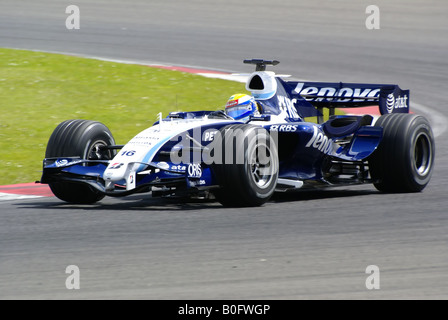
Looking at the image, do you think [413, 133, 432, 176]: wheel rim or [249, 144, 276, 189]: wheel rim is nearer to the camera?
[249, 144, 276, 189]: wheel rim

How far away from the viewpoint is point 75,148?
8.82 m

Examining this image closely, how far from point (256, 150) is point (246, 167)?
352 mm

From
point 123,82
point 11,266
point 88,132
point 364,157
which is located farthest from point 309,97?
point 123,82

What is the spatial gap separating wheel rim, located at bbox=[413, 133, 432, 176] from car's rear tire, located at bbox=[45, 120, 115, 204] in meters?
3.46

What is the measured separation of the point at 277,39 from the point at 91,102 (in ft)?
29.1

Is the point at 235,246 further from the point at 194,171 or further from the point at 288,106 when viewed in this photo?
the point at 288,106

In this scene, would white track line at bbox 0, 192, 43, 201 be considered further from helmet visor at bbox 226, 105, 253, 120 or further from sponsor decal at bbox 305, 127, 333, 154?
sponsor decal at bbox 305, 127, 333, 154

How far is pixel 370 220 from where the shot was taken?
7754mm

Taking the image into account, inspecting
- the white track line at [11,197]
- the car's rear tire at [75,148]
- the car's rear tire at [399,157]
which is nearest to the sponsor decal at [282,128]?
the car's rear tire at [399,157]

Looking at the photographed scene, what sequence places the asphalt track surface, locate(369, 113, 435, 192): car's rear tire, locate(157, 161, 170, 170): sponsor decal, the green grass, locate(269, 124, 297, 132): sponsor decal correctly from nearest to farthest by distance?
the asphalt track surface
locate(157, 161, 170, 170): sponsor decal
locate(269, 124, 297, 132): sponsor decal
locate(369, 113, 435, 192): car's rear tire
the green grass

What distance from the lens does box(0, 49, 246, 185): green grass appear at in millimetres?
13180

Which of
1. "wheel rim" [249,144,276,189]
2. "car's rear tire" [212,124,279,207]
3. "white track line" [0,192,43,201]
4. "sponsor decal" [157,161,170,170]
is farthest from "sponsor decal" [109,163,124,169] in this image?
"white track line" [0,192,43,201]

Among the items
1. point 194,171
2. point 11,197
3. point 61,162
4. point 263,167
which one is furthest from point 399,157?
point 11,197

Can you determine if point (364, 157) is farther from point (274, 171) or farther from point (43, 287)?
point (43, 287)
